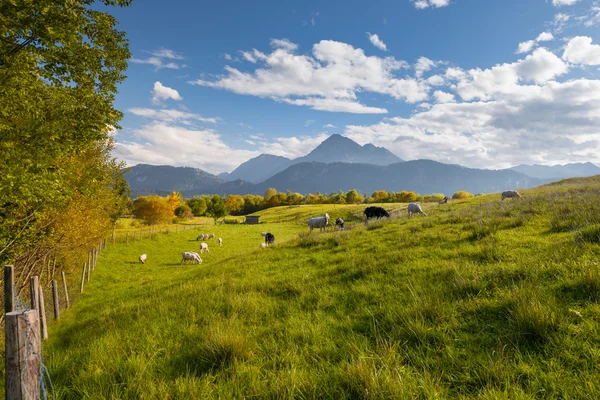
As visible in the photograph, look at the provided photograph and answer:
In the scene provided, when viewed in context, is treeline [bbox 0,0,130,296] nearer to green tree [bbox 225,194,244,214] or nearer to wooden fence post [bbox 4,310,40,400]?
wooden fence post [bbox 4,310,40,400]

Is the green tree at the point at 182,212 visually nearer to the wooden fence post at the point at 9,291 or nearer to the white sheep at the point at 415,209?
the white sheep at the point at 415,209

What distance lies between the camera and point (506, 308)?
14.0ft

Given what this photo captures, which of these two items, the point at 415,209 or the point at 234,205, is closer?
the point at 415,209

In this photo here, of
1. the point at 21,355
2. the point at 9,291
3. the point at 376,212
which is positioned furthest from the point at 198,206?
the point at 21,355

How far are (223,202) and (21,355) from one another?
308 feet

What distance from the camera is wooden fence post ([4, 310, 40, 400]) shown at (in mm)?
3197

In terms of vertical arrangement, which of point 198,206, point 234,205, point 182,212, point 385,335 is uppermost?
point 198,206

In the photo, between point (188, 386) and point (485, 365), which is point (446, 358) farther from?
point (188, 386)

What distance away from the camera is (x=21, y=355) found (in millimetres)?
3240

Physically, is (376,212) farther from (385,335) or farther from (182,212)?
(182,212)

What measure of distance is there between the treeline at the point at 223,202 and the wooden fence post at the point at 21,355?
275 ft

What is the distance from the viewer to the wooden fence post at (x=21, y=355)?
320 cm

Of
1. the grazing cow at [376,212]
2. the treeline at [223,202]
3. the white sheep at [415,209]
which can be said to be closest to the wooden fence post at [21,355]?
the white sheep at [415,209]

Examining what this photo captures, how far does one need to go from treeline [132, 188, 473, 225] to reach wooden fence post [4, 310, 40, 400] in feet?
275
